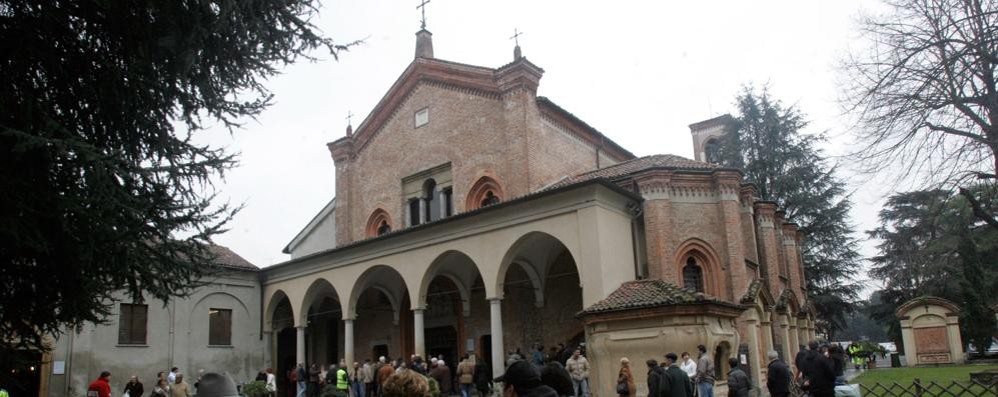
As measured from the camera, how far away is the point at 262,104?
9.12 meters

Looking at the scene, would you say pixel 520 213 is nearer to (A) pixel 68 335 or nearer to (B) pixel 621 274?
(B) pixel 621 274

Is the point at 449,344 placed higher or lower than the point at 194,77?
lower

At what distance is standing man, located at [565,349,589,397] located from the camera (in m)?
14.6

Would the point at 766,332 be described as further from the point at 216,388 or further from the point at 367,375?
the point at 216,388

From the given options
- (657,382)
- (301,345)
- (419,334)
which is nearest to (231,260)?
(301,345)

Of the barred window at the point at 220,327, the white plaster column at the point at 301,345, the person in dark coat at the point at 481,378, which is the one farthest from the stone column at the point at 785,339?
the barred window at the point at 220,327

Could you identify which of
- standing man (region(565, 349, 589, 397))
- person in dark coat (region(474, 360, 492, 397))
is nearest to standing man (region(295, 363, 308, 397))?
person in dark coat (region(474, 360, 492, 397))

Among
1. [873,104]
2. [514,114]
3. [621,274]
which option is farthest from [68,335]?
[873,104]

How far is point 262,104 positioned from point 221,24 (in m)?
1.61

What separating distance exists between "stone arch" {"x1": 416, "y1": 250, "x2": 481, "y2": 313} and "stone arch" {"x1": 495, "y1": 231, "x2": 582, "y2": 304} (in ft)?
4.11

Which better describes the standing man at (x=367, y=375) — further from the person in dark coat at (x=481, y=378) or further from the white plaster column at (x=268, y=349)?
the white plaster column at (x=268, y=349)

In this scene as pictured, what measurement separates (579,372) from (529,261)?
5553 mm

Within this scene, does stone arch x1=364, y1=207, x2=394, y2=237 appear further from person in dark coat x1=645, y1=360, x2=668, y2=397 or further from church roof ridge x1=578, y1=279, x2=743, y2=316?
person in dark coat x1=645, y1=360, x2=668, y2=397

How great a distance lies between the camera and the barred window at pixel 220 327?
23891mm
